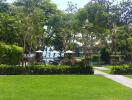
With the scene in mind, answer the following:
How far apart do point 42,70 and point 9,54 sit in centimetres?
669

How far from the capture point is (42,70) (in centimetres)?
3234

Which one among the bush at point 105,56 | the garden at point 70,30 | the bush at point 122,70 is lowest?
the bush at point 122,70

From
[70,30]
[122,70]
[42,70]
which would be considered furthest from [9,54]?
[70,30]

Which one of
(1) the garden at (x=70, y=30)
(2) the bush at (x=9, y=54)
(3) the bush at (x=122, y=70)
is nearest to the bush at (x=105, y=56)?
(1) the garden at (x=70, y=30)

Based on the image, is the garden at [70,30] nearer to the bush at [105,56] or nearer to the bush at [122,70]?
the bush at [105,56]

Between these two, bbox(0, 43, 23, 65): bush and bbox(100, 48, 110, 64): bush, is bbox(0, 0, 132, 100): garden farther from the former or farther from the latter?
bbox(0, 43, 23, 65): bush

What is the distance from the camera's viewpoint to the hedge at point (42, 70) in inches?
1243

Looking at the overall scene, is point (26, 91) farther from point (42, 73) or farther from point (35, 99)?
point (42, 73)

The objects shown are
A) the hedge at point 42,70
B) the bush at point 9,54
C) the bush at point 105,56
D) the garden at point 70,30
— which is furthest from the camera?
the bush at point 105,56

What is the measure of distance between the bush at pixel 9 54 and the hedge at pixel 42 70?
5.52m

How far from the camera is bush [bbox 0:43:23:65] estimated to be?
37062 millimetres

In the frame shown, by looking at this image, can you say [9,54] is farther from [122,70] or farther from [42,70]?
[122,70]

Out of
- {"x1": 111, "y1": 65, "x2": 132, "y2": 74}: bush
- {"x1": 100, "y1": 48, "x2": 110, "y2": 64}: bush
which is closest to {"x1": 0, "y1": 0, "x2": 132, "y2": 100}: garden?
{"x1": 100, "y1": 48, "x2": 110, "y2": 64}: bush

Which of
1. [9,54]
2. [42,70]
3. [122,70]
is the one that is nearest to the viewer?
[42,70]
